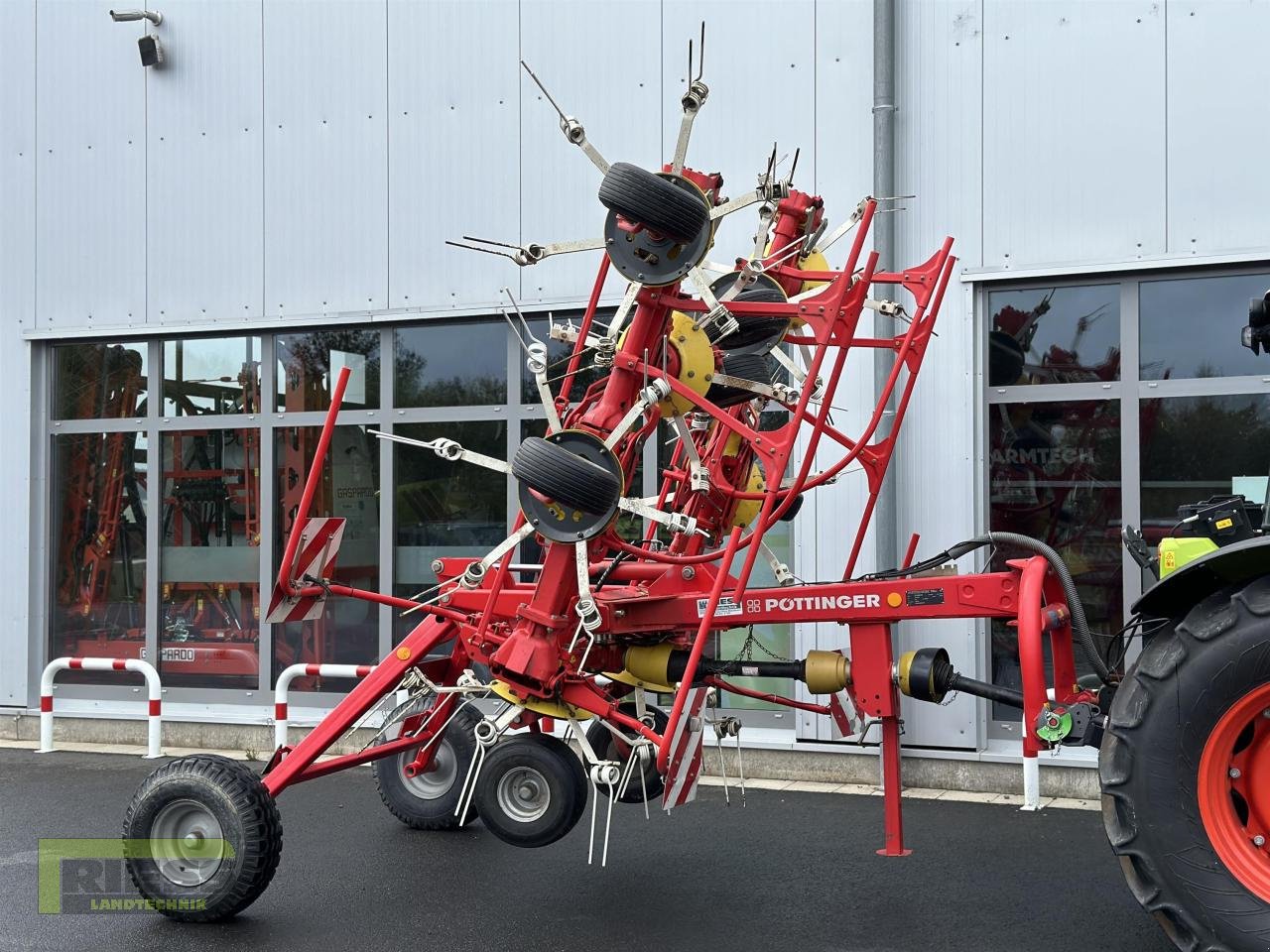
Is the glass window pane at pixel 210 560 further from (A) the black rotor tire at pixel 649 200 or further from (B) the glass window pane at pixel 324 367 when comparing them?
(A) the black rotor tire at pixel 649 200

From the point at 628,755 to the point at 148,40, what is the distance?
667 centimetres

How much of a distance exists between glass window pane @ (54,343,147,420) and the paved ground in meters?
3.40

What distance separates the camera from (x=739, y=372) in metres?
5.37

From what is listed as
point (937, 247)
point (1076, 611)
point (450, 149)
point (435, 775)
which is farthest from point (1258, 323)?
point (450, 149)

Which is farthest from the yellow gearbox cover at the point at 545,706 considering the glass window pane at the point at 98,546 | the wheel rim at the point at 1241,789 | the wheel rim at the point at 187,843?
the glass window pane at the point at 98,546

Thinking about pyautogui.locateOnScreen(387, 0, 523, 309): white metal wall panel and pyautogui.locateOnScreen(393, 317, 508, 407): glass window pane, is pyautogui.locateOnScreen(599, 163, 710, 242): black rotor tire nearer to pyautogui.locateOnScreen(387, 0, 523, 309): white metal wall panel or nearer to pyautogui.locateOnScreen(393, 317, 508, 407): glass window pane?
pyautogui.locateOnScreen(387, 0, 523, 309): white metal wall panel

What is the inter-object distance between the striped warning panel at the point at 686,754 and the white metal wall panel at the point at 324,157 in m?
→ 4.82

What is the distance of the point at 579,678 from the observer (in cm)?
513

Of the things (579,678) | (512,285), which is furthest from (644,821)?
(512,285)

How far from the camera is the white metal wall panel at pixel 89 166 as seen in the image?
949 cm

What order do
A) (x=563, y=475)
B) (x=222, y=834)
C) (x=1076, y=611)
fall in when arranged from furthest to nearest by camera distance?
(x=222, y=834), (x=563, y=475), (x=1076, y=611)

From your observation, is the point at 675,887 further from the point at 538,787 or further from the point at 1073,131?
the point at 1073,131

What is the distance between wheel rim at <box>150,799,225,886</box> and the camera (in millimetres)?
5000

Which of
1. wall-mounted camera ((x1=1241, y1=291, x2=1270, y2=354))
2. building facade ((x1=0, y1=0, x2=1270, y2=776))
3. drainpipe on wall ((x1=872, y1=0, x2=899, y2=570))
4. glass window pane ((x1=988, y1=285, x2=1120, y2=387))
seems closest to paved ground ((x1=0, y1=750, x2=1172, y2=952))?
building facade ((x1=0, y1=0, x2=1270, y2=776))
